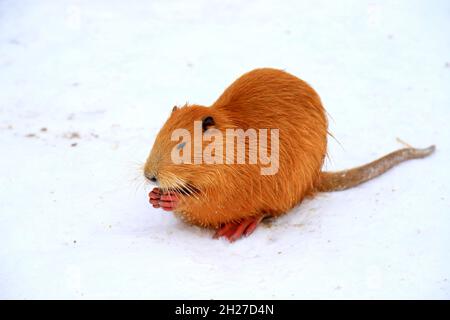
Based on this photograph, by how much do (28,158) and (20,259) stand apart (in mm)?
1178

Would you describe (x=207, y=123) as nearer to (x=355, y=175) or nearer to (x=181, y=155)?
(x=181, y=155)

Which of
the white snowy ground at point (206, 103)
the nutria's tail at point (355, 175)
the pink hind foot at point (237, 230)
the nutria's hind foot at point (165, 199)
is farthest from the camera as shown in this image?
the nutria's tail at point (355, 175)

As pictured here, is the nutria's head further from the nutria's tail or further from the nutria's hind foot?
the nutria's tail

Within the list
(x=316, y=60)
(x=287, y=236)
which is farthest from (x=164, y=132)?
(x=316, y=60)

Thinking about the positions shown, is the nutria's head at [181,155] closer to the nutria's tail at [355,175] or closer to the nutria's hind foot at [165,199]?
the nutria's hind foot at [165,199]

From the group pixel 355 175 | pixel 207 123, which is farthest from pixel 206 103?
pixel 207 123

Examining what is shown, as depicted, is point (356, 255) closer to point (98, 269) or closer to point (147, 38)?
point (98, 269)

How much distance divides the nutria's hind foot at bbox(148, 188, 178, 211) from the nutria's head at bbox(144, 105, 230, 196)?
1.8 inches

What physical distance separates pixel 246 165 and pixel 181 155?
42 cm

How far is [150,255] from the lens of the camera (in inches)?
123

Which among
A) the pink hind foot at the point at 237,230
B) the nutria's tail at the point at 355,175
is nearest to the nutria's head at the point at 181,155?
the pink hind foot at the point at 237,230

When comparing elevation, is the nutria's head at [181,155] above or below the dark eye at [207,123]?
below

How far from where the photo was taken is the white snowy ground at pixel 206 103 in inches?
117

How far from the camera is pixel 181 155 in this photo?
318 centimetres
